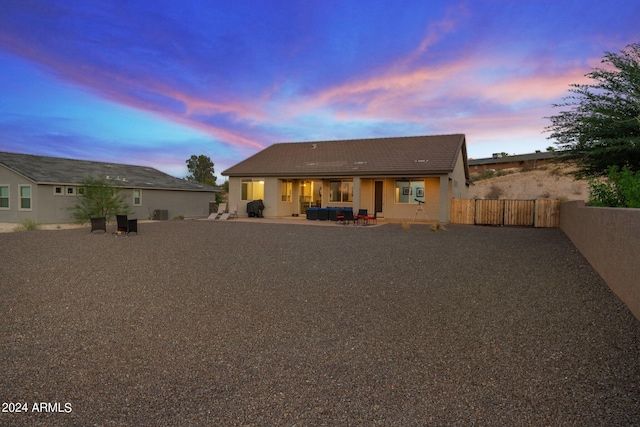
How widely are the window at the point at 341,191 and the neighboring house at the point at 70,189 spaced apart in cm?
1200

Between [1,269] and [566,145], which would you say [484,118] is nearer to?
[566,145]

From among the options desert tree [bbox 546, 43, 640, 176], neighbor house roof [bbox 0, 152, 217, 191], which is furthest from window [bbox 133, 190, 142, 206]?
desert tree [bbox 546, 43, 640, 176]

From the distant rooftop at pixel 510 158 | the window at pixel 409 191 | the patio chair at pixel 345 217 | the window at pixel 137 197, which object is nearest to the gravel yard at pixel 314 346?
the patio chair at pixel 345 217

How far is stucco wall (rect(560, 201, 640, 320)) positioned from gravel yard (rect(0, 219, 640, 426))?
24cm

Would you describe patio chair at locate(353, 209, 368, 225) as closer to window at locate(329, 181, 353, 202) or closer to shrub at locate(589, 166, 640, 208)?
window at locate(329, 181, 353, 202)

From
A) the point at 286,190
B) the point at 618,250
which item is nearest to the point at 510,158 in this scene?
the point at 286,190

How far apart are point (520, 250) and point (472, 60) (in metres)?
8.91

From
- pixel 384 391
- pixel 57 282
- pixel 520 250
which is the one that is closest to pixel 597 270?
pixel 520 250

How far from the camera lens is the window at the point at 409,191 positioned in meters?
23.1

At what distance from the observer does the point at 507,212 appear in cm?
2167

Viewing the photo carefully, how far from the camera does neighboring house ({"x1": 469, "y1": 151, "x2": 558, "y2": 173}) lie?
5827 centimetres

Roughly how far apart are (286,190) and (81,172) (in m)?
13.7

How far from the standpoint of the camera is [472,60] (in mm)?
15898

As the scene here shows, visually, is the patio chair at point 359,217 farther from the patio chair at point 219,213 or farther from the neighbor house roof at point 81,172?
the neighbor house roof at point 81,172
